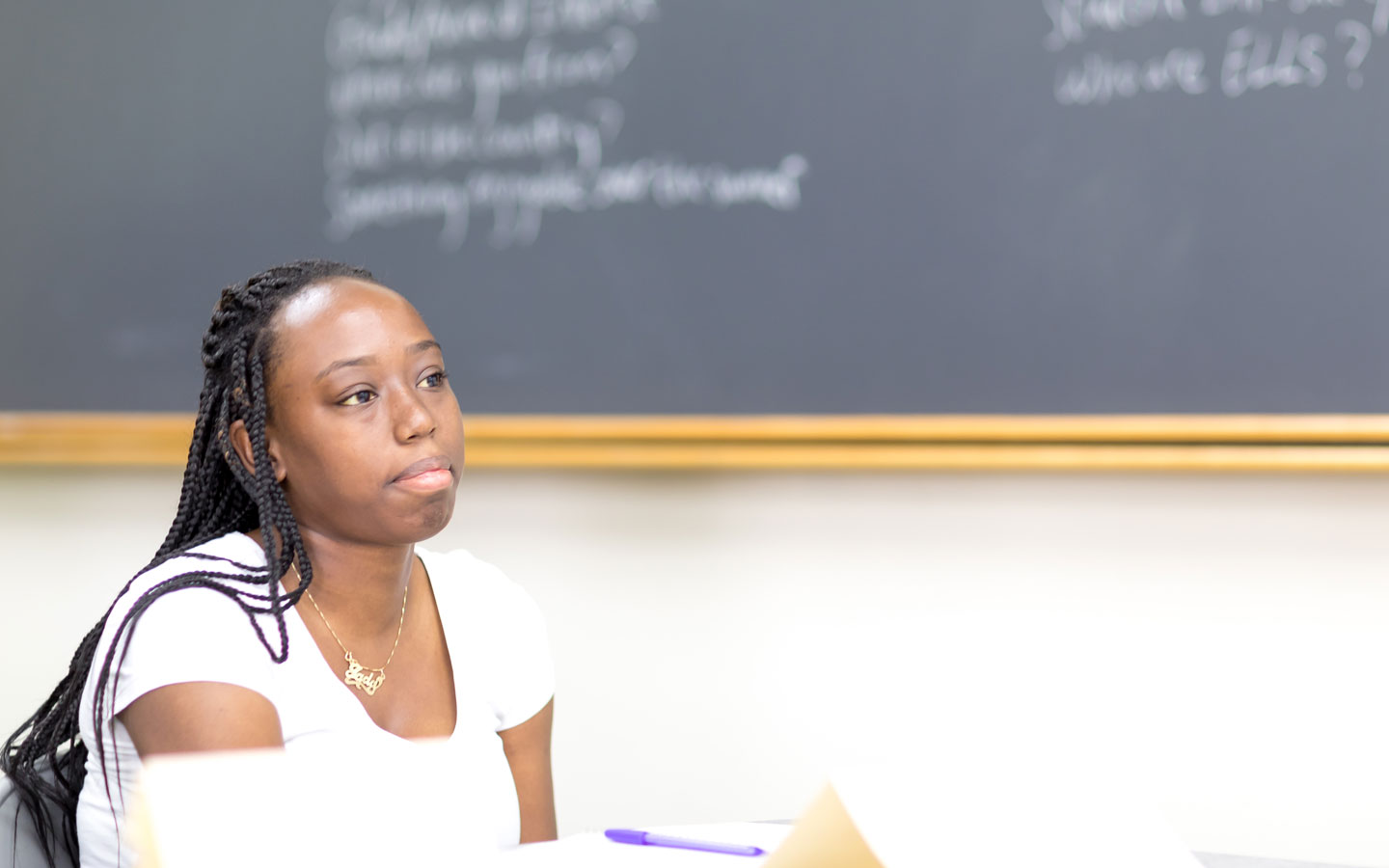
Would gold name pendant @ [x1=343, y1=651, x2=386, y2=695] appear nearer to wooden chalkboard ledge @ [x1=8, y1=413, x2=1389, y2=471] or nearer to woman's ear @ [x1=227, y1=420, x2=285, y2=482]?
woman's ear @ [x1=227, y1=420, x2=285, y2=482]

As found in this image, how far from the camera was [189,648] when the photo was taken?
97cm

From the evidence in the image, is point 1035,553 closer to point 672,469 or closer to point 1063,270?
point 1063,270

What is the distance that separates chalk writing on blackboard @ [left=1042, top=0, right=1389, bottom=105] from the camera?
4.25 feet

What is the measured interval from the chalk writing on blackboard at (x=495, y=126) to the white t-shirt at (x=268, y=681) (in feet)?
1.99

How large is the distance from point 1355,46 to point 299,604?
3.79 feet

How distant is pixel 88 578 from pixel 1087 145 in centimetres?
149

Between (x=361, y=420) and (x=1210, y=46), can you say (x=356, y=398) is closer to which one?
(x=361, y=420)

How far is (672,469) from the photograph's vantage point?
5.33 feet

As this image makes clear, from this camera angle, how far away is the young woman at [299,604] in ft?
3.21

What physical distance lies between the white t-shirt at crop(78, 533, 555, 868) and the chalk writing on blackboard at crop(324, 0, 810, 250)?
605mm

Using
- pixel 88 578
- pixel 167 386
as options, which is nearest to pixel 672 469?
pixel 167 386

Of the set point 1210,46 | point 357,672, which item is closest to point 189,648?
point 357,672

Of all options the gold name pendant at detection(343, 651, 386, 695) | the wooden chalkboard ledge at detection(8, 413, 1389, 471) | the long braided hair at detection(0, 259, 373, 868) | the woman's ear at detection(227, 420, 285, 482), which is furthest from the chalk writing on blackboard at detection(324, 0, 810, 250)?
the gold name pendant at detection(343, 651, 386, 695)

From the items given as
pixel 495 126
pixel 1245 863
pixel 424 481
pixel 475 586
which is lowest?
pixel 1245 863
